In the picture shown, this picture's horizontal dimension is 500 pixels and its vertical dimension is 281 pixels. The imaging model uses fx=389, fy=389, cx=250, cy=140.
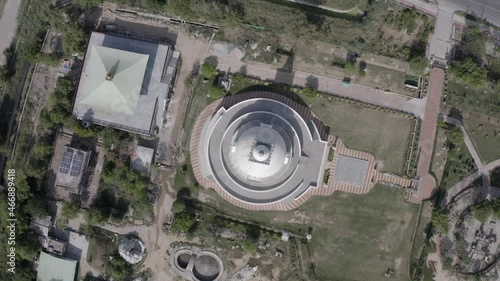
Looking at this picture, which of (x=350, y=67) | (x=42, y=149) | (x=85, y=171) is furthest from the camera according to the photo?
(x=85, y=171)


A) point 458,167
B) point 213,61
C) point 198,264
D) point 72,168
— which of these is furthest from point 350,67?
point 72,168

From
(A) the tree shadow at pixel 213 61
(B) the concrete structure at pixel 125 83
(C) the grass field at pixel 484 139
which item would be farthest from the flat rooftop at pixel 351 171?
(B) the concrete structure at pixel 125 83

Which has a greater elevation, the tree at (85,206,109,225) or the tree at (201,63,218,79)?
the tree at (201,63,218,79)

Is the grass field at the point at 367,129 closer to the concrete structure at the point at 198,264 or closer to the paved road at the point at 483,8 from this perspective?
the paved road at the point at 483,8

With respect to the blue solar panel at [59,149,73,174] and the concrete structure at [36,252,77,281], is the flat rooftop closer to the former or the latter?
the blue solar panel at [59,149,73,174]

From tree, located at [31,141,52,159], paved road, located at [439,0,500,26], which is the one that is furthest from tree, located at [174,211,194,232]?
paved road, located at [439,0,500,26]

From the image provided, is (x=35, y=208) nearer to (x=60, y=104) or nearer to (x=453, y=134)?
(x=60, y=104)
